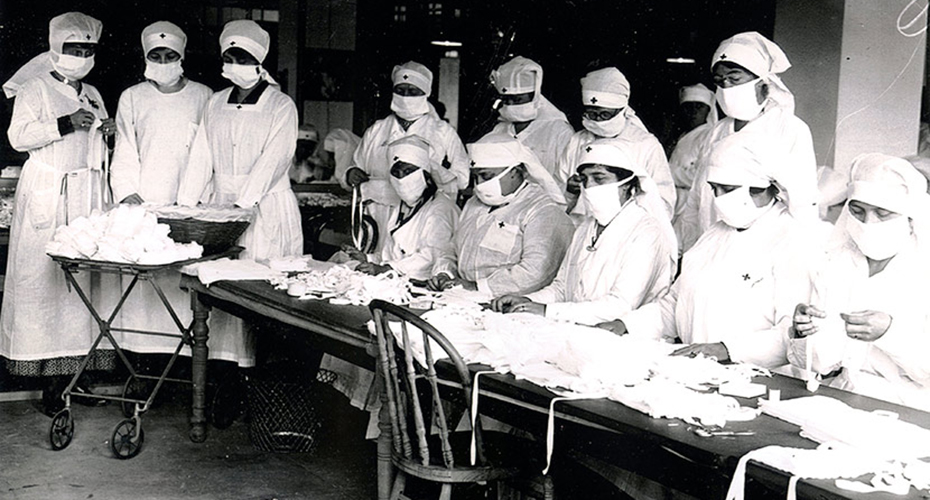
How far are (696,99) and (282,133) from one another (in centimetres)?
309

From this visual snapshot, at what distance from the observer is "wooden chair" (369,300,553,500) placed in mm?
3279

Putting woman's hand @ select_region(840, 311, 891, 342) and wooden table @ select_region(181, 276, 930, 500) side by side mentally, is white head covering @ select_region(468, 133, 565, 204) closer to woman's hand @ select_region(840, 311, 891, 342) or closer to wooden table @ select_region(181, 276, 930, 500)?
wooden table @ select_region(181, 276, 930, 500)

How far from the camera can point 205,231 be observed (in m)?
5.52

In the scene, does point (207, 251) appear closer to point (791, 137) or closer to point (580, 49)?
point (791, 137)

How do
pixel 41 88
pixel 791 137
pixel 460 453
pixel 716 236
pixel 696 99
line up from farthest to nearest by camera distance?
1. pixel 696 99
2. pixel 41 88
3. pixel 791 137
4. pixel 716 236
5. pixel 460 453

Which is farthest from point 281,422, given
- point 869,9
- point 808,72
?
point 869,9

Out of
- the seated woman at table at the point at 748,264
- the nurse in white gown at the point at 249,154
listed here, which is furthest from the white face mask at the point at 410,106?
the seated woman at table at the point at 748,264

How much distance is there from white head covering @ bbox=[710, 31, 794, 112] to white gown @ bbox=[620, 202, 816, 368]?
140 cm

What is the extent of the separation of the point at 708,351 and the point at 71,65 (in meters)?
4.26

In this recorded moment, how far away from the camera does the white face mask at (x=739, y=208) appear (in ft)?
12.4

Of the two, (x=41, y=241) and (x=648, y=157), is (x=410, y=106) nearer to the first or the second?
(x=648, y=157)

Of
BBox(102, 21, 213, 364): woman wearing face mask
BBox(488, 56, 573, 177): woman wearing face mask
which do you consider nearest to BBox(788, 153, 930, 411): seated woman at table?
BBox(488, 56, 573, 177): woman wearing face mask

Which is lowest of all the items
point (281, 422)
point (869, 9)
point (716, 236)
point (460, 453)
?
point (281, 422)

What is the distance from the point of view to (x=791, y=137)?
5.10 metres
